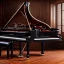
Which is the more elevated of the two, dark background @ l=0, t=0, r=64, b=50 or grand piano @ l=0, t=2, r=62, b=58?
dark background @ l=0, t=0, r=64, b=50

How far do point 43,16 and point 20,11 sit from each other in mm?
1979

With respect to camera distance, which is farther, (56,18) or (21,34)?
(56,18)

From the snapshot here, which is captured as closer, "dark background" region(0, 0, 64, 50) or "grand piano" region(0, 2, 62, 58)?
"grand piano" region(0, 2, 62, 58)

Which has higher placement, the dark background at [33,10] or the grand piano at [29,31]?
the dark background at [33,10]

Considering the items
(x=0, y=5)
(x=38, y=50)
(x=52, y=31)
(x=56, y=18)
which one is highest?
(x=0, y=5)

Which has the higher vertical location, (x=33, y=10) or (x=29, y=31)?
(x=33, y=10)

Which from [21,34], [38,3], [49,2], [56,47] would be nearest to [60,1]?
[49,2]

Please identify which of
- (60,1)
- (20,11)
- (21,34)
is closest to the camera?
(21,34)

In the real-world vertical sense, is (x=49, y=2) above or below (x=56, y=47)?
above

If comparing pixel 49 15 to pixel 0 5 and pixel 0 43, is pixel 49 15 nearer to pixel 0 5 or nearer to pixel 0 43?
pixel 0 5

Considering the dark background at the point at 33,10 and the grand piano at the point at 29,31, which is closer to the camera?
the grand piano at the point at 29,31

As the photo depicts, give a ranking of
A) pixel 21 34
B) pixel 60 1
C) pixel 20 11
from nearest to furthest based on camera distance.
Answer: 1. pixel 21 34
2. pixel 20 11
3. pixel 60 1

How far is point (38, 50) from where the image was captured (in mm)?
6871

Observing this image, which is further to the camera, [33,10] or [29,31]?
[33,10]
